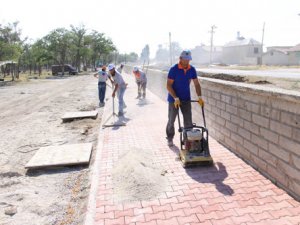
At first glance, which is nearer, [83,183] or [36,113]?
[83,183]

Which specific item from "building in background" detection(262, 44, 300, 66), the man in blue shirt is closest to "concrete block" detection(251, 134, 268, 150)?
the man in blue shirt

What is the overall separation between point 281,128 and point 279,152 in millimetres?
350

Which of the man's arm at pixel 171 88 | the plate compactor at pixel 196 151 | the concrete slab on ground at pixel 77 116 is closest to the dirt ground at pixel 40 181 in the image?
the concrete slab on ground at pixel 77 116

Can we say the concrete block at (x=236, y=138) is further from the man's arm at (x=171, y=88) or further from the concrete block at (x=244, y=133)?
the man's arm at (x=171, y=88)

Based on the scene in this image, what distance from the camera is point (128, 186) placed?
4371 millimetres

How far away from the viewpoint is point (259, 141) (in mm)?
4754

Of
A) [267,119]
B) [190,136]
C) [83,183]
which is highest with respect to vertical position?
[267,119]

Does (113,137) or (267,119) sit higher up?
(267,119)

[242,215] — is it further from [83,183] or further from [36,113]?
[36,113]

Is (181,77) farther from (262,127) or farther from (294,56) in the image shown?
(294,56)

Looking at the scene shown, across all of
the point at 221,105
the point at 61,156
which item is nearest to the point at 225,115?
the point at 221,105

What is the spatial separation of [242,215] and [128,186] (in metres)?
1.62

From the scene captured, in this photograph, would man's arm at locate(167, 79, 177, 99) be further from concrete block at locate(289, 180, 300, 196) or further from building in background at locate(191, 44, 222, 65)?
building in background at locate(191, 44, 222, 65)

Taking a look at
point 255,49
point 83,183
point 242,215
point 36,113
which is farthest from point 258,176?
point 255,49
